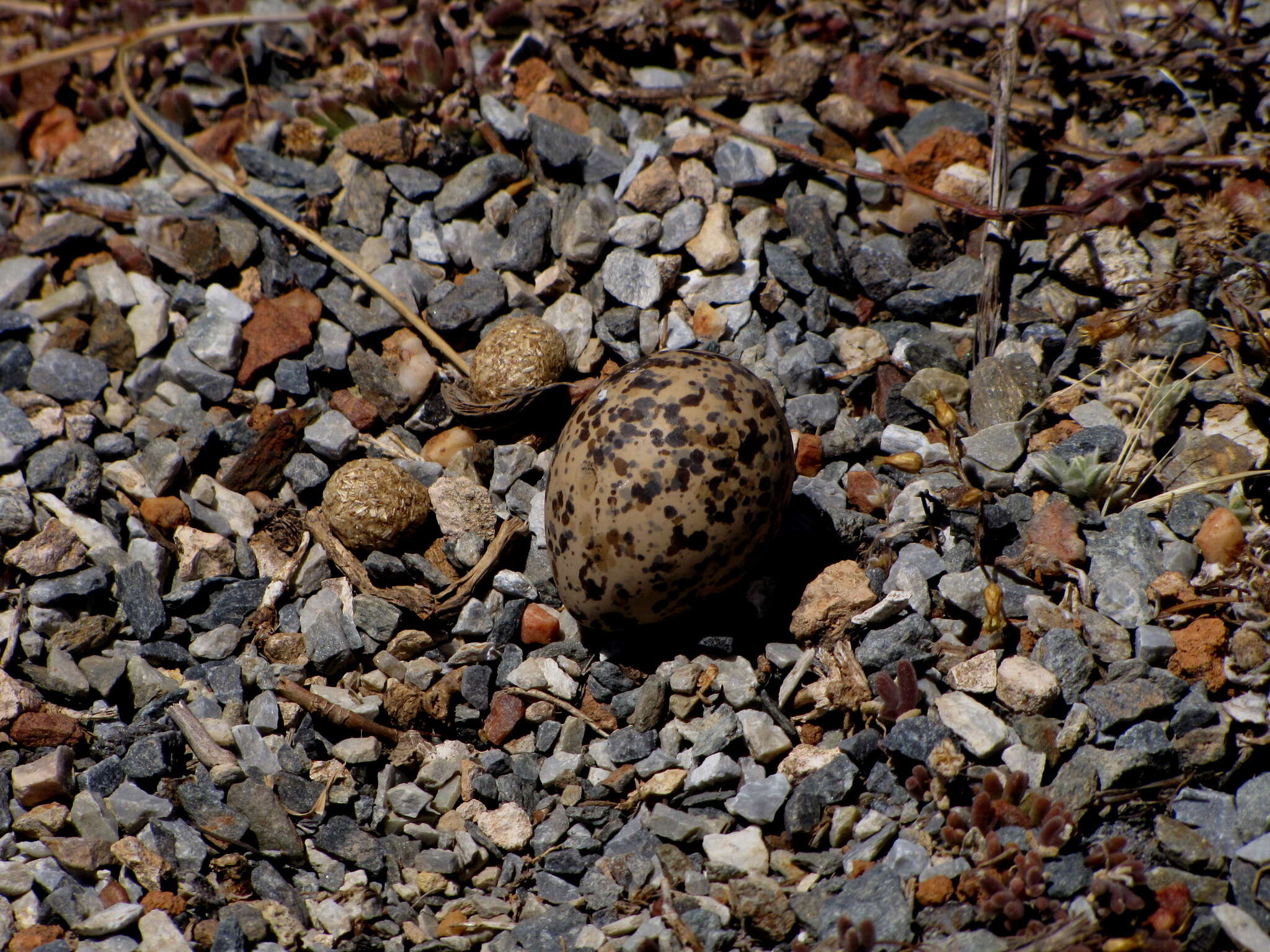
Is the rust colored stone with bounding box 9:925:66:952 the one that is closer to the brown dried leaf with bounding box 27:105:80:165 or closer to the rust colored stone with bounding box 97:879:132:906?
the rust colored stone with bounding box 97:879:132:906

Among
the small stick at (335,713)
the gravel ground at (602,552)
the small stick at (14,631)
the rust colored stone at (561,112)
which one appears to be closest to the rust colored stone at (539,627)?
the gravel ground at (602,552)

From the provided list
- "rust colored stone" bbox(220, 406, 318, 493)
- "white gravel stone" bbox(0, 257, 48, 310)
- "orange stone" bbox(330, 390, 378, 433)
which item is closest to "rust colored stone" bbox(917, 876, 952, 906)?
"orange stone" bbox(330, 390, 378, 433)

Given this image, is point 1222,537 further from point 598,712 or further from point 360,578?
point 360,578

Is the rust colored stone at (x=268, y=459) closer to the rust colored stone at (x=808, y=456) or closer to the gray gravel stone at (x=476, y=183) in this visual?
the gray gravel stone at (x=476, y=183)

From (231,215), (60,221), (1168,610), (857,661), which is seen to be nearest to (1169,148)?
(1168,610)

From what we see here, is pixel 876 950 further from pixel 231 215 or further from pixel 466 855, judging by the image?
pixel 231 215

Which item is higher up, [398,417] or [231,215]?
[231,215]
